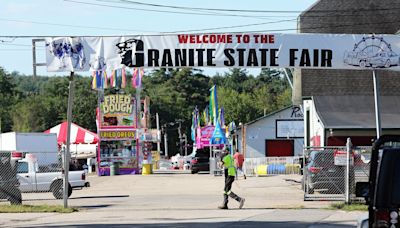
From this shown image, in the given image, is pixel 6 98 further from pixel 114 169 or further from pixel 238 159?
pixel 238 159

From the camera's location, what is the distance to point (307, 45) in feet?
72.6

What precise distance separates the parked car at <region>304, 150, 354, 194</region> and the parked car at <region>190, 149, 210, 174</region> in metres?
31.8

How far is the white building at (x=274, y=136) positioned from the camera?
224 feet

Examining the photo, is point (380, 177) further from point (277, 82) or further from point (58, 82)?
point (277, 82)

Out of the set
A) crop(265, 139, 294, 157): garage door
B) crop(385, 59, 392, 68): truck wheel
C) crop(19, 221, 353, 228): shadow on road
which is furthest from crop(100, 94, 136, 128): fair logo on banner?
crop(19, 221, 353, 228): shadow on road

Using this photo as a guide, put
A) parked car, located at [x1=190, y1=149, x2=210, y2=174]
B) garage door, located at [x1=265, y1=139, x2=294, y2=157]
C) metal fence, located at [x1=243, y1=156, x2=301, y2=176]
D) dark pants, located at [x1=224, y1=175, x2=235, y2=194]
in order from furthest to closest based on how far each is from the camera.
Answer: garage door, located at [x1=265, y1=139, x2=294, y2=157] → parked car, located at [x1=190, y1=149, x2=210, y2=174] → metal fence, located at [x1=243, y1=156, x2=301, y2=176] → dark pants, located at [x1=224, y1=175, x2=235, y2=194]

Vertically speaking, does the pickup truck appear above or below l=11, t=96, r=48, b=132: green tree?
below

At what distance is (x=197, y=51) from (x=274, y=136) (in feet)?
157

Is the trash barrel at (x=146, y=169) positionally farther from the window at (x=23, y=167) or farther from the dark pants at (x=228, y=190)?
the dark pants at (x=228, y=190)

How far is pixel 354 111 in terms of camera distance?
40.0 m

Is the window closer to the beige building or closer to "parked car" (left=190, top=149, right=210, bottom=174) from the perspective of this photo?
the beige building

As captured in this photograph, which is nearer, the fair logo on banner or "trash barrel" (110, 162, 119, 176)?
"trash barrel" (110, 162, 119, 176)

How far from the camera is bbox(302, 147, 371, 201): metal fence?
2305cm

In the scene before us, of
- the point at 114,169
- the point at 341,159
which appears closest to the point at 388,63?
the point at 341,159
